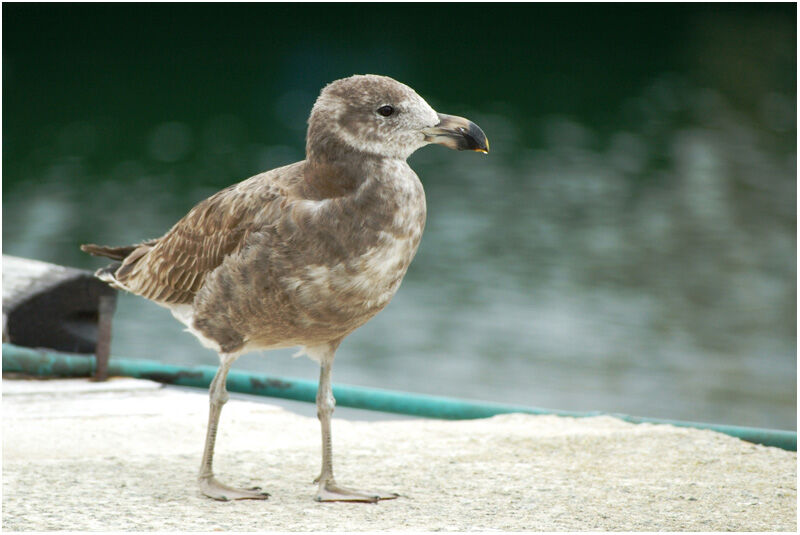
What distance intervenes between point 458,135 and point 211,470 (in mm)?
1907

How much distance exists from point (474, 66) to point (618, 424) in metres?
21.5

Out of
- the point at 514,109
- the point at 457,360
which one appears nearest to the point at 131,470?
the point at 457,360

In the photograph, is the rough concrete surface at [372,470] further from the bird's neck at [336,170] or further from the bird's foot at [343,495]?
the bird's neck at [336,170]

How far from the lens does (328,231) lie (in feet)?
14.6

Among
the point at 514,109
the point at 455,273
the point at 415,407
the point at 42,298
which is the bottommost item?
the point at 415,407

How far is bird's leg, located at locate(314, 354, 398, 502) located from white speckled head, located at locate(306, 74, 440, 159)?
3.49ft

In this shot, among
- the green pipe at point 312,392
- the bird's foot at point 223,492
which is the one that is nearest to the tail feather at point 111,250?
the green pipe at point 312,392

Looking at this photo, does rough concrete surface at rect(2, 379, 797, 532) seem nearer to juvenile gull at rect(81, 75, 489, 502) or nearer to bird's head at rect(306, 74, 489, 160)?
juvenile gull at rect(81, 75, 489, 502)

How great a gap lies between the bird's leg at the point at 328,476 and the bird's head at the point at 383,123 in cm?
106

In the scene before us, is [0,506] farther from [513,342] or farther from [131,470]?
[513,342]

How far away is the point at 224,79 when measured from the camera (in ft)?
88.9

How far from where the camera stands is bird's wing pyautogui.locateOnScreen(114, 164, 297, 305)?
471cm

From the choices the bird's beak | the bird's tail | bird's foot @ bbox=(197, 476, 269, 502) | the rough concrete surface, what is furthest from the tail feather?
the bird's beak

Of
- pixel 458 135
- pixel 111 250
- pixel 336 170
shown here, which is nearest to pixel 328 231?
pixel 336 170
